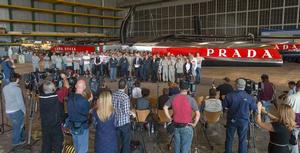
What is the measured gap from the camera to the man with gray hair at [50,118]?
15.0 feet

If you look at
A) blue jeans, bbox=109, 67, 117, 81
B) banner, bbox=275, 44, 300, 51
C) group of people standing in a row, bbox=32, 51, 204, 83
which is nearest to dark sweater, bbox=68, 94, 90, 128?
group of people standing in a row, bbox=32, 51, 204, 83

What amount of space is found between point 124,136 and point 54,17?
36.1 metres

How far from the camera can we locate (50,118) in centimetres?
462

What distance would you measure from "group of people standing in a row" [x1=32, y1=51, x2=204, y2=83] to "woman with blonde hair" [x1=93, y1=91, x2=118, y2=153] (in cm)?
788

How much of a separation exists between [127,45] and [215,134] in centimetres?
1048

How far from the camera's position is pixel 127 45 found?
53.2ft

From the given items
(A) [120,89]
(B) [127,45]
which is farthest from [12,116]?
(B) [127,45]

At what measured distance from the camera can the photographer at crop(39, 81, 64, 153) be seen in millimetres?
4578

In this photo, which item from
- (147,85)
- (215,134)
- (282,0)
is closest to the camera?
(215,134)

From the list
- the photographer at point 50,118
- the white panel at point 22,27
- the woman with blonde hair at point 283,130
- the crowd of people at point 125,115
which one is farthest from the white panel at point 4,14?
Result: the woman with blonde hair at point 283,130

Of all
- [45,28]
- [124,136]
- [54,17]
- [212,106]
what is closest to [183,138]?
[124,136]

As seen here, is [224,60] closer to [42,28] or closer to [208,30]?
[208,30]

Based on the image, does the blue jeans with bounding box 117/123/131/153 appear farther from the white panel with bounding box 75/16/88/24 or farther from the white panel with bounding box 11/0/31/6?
the white panel with bounding box 75/16/88/24

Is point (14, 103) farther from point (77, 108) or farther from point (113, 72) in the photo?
point (113, 72)
